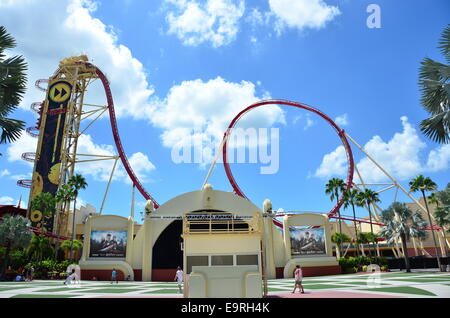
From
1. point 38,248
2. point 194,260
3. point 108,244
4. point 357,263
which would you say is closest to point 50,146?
point 38,248

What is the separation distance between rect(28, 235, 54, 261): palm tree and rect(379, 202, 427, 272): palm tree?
39053mm

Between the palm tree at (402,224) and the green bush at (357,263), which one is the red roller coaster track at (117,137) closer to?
the green bush at (357,263)

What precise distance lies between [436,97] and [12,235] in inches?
1486

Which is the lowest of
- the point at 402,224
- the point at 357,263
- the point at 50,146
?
the point at 357,263

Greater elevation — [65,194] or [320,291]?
[65,194]

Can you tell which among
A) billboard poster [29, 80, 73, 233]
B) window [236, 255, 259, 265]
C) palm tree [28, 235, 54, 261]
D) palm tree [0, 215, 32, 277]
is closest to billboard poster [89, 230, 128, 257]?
palm tree [0, 215, 32, 277]

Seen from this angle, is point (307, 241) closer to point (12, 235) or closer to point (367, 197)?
point (367, 197)

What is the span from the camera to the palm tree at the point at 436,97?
12.2m

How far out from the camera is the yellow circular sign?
52766mm

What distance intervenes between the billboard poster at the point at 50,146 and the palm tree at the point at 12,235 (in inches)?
446

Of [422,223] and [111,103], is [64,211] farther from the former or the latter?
[422,223]

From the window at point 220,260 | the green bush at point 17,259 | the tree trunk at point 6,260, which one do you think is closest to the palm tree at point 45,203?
the green bush at point 17,259

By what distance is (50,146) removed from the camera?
49.9 m

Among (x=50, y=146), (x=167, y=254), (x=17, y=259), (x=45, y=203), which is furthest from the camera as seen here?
(x=50, y=146)
